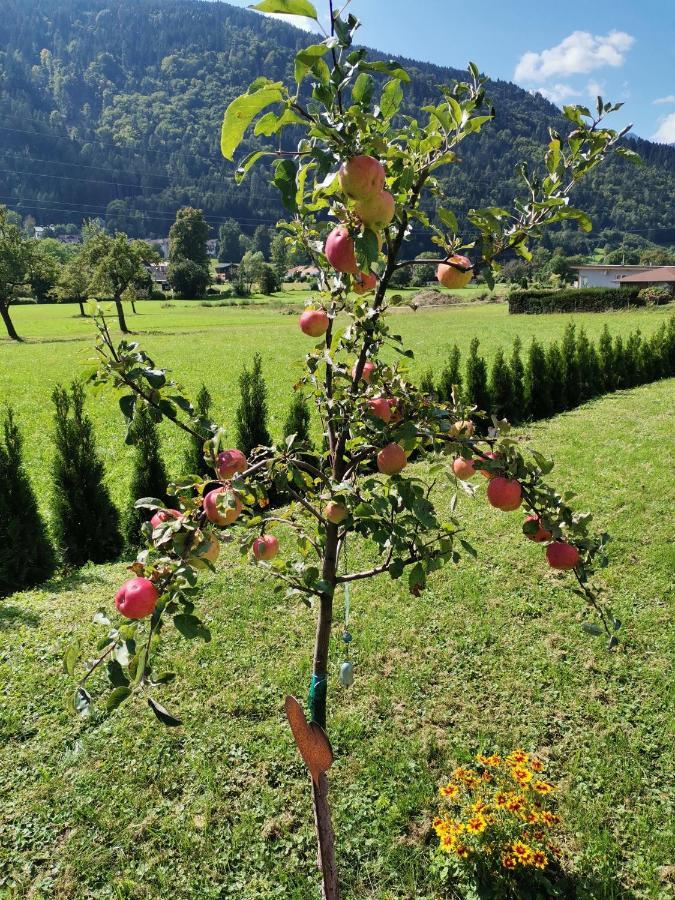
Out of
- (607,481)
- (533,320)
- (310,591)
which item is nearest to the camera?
(310,591)

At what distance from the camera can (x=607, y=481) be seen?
251 inches

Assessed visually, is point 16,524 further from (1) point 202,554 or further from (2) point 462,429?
(2) point 462,429

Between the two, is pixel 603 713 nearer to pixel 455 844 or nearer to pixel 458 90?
pixel 455 844

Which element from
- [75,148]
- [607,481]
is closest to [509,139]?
[75,148]

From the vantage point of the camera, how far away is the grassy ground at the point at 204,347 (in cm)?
1027

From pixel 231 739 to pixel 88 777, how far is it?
0.71 meters

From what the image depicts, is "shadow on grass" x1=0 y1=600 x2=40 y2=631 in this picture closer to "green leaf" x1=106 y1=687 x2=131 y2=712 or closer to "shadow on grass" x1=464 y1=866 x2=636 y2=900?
"shadow on grass" x1=464 y1=866 x2=636 y2=900

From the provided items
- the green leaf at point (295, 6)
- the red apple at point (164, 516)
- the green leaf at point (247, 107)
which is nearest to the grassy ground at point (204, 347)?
the red apple at point (164, 516)

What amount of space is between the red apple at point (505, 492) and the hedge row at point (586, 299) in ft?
121

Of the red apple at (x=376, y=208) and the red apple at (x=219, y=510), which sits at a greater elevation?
the red apple at (x=376, y=208)

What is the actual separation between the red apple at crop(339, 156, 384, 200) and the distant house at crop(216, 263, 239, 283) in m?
77.1

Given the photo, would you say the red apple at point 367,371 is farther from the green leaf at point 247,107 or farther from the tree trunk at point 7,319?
the tree trunk at point 7,319

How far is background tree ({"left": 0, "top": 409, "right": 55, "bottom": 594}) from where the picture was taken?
4848 mm

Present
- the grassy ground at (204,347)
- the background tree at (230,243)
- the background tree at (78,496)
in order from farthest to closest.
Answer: the background tree at (230,243), the grassy ground at (204,347), the background tree at (78,496)
